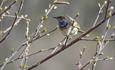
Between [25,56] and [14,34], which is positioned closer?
[25,56]

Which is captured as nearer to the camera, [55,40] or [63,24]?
[63,24]

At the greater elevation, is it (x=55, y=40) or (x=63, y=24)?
(x=63, y=24)

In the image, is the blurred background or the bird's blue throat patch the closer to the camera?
the bird's blue throat patch

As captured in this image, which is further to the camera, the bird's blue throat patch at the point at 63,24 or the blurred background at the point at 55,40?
the blurred background at the point at 55,40

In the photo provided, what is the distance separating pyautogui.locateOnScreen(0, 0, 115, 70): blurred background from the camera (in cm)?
Result: 1258

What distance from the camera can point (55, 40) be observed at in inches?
555

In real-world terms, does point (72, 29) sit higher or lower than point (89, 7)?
higher

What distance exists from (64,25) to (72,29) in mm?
816

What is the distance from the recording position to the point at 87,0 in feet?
57.1

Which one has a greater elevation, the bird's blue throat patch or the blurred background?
the bird's blue throat patch

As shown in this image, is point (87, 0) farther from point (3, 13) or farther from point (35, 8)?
point (3, 13)

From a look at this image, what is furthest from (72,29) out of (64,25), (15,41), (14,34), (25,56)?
(14,34)

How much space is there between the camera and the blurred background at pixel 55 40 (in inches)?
495

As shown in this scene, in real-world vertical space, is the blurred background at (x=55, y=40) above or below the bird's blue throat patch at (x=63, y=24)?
below
